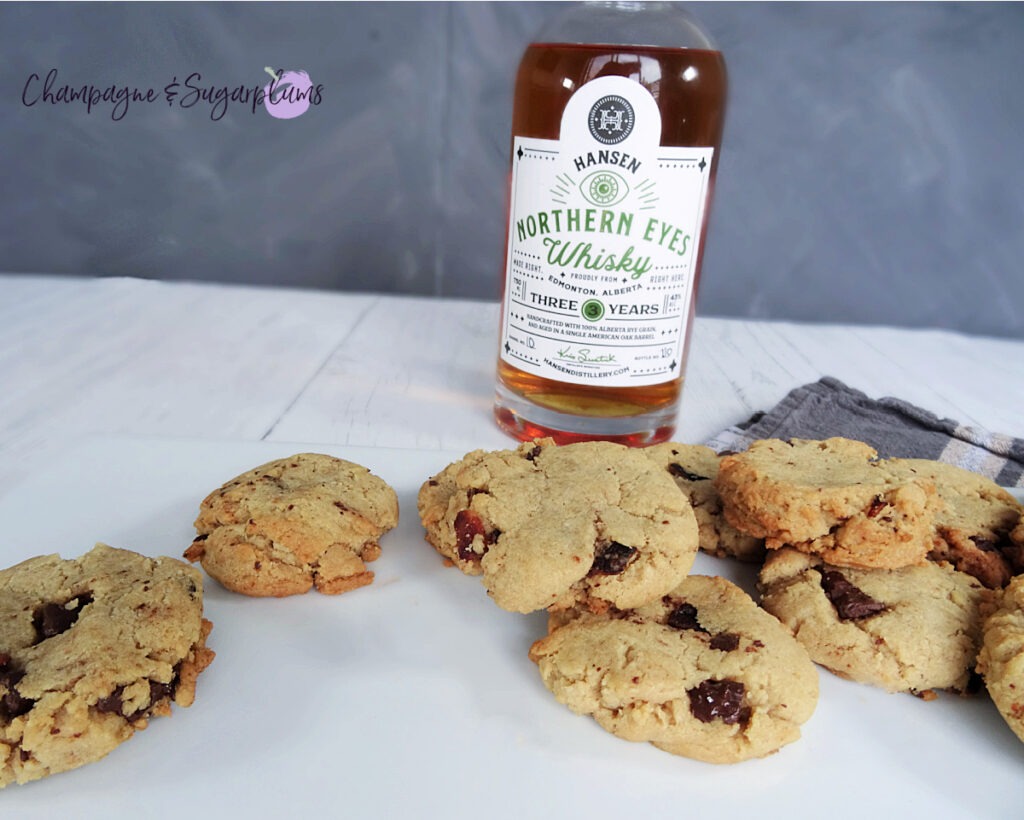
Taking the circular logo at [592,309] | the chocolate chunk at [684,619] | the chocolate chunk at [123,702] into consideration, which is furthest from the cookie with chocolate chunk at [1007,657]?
the chocolate chunk at [123,702]

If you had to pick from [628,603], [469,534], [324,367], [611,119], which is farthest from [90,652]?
[324,367]

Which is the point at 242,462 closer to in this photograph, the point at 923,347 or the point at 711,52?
the point at 711,52

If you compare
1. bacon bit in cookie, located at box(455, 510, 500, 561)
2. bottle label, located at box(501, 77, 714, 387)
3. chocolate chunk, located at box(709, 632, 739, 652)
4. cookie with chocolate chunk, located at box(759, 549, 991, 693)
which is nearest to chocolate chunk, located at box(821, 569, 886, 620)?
cookie with chocolate chunk, located at box(759, 549, 991, 693)

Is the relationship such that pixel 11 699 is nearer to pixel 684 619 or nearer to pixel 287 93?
pixel 684 619

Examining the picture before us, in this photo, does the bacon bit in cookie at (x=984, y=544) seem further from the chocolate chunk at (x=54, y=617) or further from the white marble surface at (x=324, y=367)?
the chocolate chunk at (x=54, y=617)

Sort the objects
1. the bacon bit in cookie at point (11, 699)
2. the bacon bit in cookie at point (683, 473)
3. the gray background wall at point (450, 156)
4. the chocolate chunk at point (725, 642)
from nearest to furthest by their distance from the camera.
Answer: the bacon bit in cookie at point (11, 699)
the chocolate chunk at point (725, 642)
the bacon bit in cookie at point (683, 473)
the gray background wall at point (450, 156)
